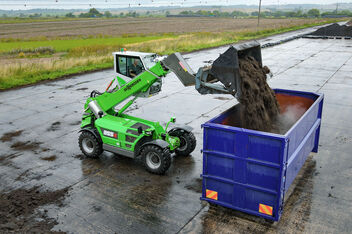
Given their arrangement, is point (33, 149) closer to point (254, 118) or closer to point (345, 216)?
point (254, 118)

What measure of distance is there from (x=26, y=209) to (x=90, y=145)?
2.53 meters

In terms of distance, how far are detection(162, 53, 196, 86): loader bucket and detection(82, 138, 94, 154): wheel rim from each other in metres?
2.99

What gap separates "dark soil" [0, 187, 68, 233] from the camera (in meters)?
5.94

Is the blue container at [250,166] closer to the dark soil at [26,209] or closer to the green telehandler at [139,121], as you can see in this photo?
the green telehandler at [139,121]

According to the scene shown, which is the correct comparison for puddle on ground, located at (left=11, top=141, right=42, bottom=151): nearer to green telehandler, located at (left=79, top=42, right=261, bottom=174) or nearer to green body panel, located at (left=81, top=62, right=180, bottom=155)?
green telehandler, located at (left=79, top=42, right=261, bottom=174)

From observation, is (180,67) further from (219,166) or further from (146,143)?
(219,166)

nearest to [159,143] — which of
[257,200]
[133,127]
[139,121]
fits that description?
[133,127]

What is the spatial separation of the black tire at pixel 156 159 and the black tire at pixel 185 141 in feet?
3.46

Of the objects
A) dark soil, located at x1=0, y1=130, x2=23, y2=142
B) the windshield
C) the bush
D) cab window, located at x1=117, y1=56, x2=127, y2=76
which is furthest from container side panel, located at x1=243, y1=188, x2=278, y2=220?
the bush

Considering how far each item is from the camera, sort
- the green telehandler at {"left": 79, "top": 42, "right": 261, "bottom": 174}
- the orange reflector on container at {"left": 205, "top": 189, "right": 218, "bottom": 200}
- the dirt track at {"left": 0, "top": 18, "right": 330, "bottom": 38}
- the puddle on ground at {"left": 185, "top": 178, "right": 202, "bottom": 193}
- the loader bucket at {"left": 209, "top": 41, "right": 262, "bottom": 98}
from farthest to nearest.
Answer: the dirt track at {"left": 0, "top": 18, "right": 330, "bottom": 38} → the green telehandler at {"left": 79, "top": 42, "right": 261, "bottom": 174} → the puddle on ground at {"left": 185, "top": 178, "right": 202, "bottom": 193} → the orange reflector on container at {"left": 205, "top": 189, "right": 218, "bottom": 200} → the loader bucket at {"left": 209, "top": 41, "right": 262, "bottom": 98}

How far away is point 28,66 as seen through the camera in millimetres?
20625

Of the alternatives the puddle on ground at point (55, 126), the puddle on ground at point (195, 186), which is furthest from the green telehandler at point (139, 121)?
the puddle on ground at point (55, 126)

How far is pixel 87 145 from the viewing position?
8.73m

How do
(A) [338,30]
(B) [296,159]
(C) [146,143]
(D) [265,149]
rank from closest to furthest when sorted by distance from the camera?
1. (D) [265,149]
2. (B) [296,159]
3. (C) [146,143]
4. (A) [338,30]
